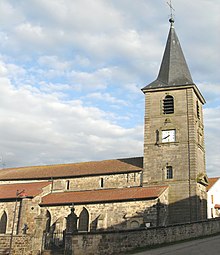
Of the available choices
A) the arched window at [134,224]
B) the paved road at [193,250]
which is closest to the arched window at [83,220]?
the arched window at [134,224]

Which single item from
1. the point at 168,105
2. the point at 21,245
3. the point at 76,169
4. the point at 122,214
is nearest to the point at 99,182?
the point at 76,169

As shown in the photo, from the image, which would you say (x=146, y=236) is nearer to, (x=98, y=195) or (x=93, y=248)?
(x=93, y=248)

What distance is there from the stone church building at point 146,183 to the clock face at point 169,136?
0.09 m

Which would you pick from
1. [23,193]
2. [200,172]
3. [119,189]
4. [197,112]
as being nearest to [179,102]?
[197,112]

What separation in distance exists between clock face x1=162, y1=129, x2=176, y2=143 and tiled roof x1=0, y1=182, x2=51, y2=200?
37.7ft

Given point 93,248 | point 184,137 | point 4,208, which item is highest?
point 184,137

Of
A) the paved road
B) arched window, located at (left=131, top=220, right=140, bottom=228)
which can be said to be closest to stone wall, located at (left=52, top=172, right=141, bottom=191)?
arched window, located at (left=131, top=220, right=140, bottom=228)

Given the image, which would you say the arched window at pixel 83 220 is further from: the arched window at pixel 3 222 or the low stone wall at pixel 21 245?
the arched window at pixel 3 222

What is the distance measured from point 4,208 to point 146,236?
17213 millimetres

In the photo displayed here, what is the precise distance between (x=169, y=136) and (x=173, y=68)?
6.74m

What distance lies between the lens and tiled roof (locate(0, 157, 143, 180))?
32.7 m

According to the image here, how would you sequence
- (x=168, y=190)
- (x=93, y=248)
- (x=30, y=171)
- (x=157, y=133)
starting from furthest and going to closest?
1. (x=30, y=171)
2. (x=157, y=133)
3. (x=168, y=190)
4. (x=93, y=248)

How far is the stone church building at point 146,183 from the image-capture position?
92.4 feet

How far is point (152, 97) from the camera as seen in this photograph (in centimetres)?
3353
